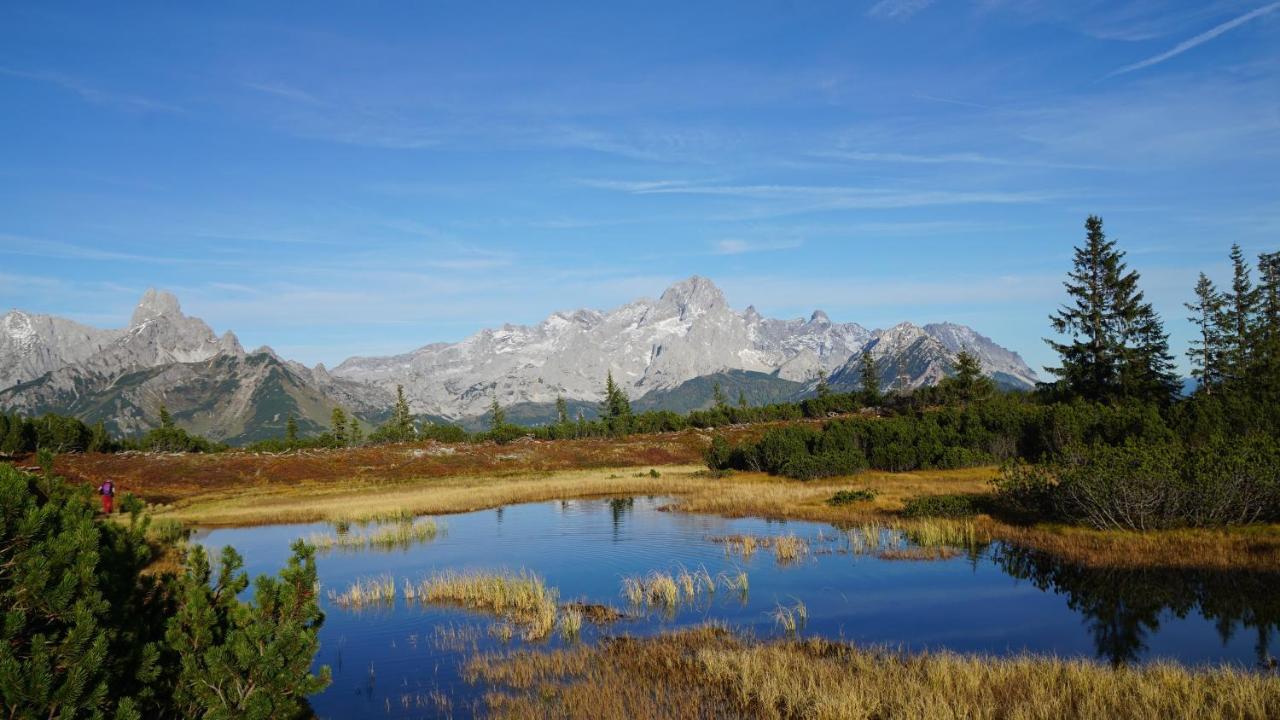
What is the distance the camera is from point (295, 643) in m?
10.7

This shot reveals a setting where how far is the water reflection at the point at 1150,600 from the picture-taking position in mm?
21047

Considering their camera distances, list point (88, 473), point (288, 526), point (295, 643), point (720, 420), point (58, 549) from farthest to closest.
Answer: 1. point (720, 420)
2. point (88, 473)
3. point (288, 526)
4. point (295, 643)
5. point (58, 549)

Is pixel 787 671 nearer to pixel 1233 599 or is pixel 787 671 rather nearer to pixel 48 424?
pixel 1233 599

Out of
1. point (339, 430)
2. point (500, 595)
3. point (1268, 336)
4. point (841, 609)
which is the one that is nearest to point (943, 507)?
point (841, 609)

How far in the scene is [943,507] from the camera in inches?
1662

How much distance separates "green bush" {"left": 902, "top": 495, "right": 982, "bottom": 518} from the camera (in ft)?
135

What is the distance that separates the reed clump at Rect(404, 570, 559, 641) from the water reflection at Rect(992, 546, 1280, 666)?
16.3 metres

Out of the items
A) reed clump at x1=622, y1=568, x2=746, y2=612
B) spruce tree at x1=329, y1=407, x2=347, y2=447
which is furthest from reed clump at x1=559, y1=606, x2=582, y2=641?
spruce tree at x1=329, y1=407, x2=347, y2=447

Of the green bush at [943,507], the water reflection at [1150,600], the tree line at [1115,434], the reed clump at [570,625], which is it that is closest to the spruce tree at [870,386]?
the tree line at [1115,434]

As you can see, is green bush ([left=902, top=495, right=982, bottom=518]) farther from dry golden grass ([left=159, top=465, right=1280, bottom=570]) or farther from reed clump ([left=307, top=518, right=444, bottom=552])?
reed clump ([left=307, top=518, right=444, bottom=552])

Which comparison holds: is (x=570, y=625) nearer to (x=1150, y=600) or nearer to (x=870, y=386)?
(x=1150, y=600)

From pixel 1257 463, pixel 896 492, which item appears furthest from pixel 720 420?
pixel 1257 463

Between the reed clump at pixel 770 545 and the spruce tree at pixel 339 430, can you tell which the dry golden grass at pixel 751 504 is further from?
the spruce tree at pixel 339 430

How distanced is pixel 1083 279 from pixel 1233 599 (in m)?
70.1
